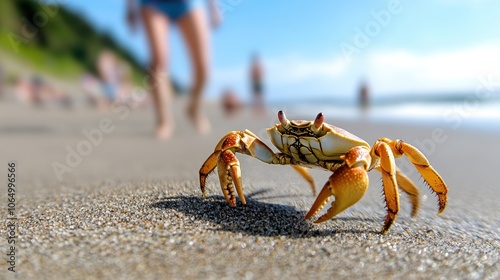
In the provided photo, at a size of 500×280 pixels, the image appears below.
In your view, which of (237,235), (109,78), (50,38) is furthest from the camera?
(50,38)

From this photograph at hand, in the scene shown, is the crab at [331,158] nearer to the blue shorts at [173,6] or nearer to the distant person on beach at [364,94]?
the blue shorts at [173,6]

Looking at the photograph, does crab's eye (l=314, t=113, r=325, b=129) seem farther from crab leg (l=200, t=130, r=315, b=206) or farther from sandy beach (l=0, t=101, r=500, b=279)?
sandy beach (l=0, t=101, r=500, b=279)

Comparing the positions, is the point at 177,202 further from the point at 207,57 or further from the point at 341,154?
the point at 207,57

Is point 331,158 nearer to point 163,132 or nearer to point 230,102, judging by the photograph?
point 163,132

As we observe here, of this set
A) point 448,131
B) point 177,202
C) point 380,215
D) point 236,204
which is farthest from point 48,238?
point 448,131

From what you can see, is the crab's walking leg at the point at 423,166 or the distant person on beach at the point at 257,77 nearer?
the crab's walking leg at the point at 423,166

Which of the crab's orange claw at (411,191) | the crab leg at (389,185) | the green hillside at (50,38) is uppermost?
the green hillside at (50,38)

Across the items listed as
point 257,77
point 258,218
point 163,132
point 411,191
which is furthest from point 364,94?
point 258,218

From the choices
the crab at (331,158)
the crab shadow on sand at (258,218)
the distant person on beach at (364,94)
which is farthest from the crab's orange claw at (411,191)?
the distant person on beach at (364,94)
